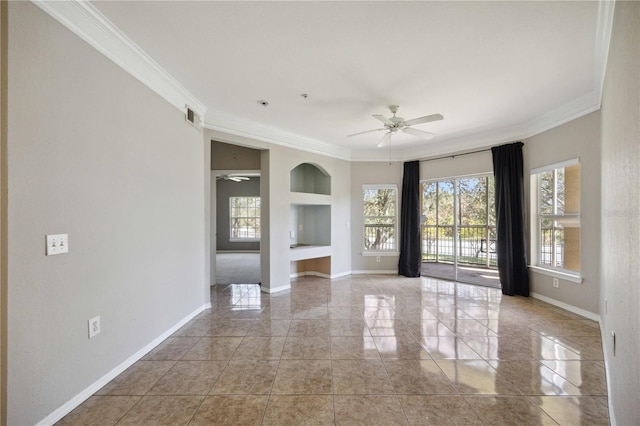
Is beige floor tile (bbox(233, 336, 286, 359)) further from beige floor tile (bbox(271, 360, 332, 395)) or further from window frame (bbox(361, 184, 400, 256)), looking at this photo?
window frame (bbox(361, 184, 400, 256))

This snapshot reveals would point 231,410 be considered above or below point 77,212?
below

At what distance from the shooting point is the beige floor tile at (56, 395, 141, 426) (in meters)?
1.84

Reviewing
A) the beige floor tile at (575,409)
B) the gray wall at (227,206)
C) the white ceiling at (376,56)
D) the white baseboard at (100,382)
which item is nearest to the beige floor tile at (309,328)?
the white baseboard at (100,382)

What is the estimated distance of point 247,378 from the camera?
2.33 metres

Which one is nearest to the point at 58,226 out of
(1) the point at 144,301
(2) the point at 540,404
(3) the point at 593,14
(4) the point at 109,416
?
(1) the point at 144,301

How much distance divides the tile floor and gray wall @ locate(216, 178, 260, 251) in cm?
655

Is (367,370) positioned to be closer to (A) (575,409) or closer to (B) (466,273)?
(A) (575,409)

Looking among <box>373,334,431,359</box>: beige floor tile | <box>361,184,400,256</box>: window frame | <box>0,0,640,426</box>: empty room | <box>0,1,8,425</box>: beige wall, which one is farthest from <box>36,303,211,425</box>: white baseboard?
<box>361,184,400,256</box>: window frame

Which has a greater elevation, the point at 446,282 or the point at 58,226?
the point at 58,226

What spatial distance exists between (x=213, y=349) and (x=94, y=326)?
3.61 ft

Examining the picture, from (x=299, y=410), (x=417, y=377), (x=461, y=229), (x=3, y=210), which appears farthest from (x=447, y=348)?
(x=461, y=229)

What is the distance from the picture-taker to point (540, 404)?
2.00 m

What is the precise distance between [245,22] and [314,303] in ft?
12.1

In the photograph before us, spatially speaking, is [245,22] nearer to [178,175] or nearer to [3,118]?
[3,118]
